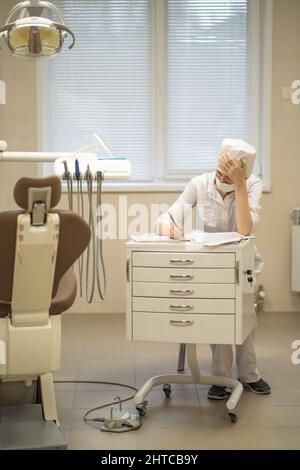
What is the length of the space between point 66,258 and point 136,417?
2.57ft

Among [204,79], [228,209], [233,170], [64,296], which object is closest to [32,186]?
[64,296]

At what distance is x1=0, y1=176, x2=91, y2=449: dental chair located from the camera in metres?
2.49

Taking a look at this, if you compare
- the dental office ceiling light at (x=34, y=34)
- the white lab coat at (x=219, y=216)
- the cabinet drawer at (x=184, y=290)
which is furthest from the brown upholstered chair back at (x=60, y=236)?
the white lab coat at (x=219, y=216)

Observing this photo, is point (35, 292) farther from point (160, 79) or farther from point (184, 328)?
point (160, 79)

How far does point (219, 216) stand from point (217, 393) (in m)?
0.81

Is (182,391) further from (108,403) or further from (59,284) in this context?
(59,284)

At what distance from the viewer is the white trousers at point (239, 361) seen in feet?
10.7

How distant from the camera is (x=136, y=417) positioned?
2.98 meters

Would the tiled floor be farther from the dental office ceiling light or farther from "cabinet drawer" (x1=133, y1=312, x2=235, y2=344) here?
the dental office ceiling light

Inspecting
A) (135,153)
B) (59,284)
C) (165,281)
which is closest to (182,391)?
(165,281)

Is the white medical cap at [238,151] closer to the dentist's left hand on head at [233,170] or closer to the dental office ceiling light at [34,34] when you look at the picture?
the dentist's left hand on head at [233,170]

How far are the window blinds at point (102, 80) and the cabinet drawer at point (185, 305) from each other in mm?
2269

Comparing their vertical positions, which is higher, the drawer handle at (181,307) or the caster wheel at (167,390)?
the drawer handle at (181,307)
